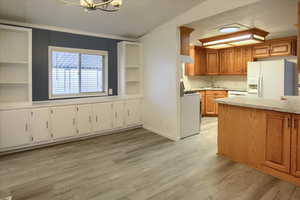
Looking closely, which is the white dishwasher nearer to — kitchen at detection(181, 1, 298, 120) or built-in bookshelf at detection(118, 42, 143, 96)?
kitchen at detection(181, 1, 298, 120)

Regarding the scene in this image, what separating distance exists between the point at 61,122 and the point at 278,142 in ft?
12.4

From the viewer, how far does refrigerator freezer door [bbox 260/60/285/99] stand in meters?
4.80

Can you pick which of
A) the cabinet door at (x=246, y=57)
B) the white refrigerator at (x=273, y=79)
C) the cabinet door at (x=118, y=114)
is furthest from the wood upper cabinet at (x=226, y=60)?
the cabinet door at (x=118, y=114)

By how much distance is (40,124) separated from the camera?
3.76 metres

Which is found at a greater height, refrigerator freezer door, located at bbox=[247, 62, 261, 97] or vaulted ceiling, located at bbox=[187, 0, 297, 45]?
vaulted ceiling, located at bbox=[187, 0, 297, 45]

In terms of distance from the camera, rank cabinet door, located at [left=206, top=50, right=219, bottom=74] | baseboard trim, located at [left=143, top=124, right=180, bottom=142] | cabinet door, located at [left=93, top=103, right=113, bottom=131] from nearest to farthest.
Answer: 1. baseboard trim, located at [left=143, top=124, right=180, bottom=142]
2. cabinet door, located at [left=93, top=103, right=113, bottom=131]
3. cabinet door, located at [left=206, top=50, right=219, bottom=74]

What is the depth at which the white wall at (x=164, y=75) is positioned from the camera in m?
4.23

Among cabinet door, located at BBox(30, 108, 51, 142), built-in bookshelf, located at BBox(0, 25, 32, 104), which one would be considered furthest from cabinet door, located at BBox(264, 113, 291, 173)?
built-in bookshelf, located at BBox(0, 25, 32, 104)

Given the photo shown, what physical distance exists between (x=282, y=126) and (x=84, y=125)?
362 centimetres

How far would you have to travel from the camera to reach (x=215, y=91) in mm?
6637

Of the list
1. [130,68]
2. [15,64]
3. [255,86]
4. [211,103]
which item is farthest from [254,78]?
[15,64]

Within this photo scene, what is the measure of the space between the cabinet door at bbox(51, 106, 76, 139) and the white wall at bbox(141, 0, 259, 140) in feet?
6.16

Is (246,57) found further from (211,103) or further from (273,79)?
(211,103)

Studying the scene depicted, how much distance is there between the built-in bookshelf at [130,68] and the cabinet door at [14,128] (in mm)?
2292
